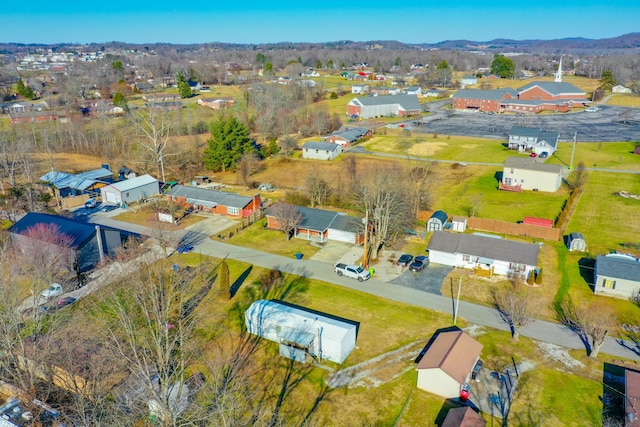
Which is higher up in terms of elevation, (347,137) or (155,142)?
(155,142)

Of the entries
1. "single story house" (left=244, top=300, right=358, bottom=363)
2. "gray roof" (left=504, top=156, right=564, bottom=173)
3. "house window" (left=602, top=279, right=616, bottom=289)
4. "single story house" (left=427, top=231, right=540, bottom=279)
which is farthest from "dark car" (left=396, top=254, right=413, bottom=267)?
"gray roof" (left=504, top=156, right=564, bottom=173)

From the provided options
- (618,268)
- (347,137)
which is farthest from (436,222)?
(347,137)

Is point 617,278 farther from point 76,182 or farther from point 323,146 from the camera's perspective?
point 76,182

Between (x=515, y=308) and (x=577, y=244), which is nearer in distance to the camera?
(x=515, y=308)

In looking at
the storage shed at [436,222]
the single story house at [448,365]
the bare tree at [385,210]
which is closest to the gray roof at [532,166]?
the storage shed at [436,222]

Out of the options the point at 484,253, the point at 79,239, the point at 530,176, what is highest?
the point at 530,176

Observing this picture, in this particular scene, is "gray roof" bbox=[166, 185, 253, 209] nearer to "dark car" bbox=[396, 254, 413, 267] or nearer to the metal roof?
the metal roof

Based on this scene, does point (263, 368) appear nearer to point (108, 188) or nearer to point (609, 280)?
point (609, 280)
